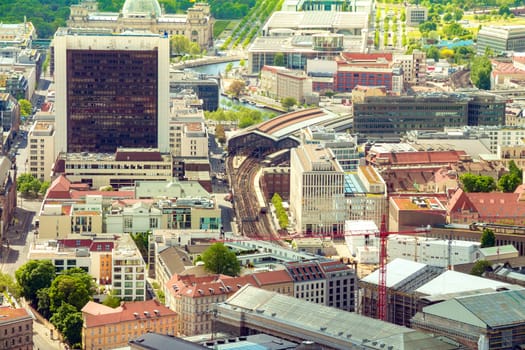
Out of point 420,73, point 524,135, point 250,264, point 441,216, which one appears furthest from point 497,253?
point 420,73

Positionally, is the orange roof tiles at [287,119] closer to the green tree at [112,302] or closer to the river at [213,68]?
the river at [213,68]

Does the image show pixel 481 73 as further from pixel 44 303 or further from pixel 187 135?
pixel 44 303

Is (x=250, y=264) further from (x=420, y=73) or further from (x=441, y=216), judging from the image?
(x=420, y=73)

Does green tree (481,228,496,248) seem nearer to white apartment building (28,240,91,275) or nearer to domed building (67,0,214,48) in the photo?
white apartment building (28,240,91,275)

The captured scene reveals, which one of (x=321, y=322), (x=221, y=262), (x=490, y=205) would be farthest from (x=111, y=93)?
(x=321, y=322)

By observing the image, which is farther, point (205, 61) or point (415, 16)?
point (415, 16)

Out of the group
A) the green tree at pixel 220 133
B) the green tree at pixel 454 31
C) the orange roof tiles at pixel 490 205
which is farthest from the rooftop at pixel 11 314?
the green tree at pixel 454 31
